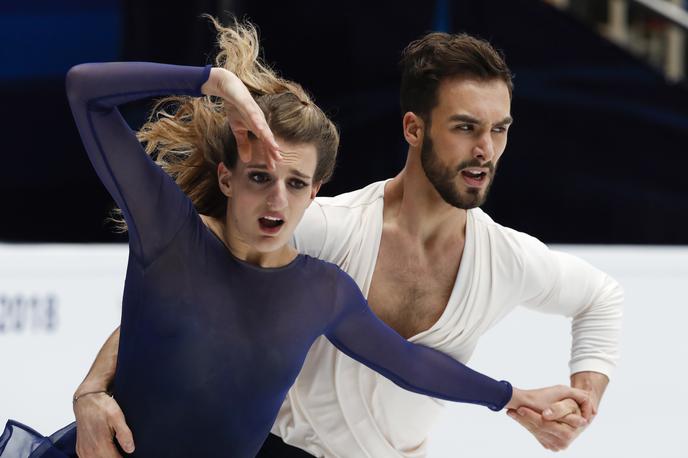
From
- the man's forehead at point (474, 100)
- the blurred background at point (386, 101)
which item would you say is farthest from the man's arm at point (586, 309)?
the blurred background at point (386, 101)

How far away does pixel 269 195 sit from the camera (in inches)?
71.6

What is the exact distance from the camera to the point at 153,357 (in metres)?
1.80

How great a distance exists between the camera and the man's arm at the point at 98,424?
181 cm

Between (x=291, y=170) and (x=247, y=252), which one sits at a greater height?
(x=291, y=170)

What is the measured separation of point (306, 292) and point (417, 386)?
1.11 ft

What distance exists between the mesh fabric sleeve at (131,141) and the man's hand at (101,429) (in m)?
0.27

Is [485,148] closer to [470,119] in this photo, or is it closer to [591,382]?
[470,119]

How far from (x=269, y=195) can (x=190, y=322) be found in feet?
0.83

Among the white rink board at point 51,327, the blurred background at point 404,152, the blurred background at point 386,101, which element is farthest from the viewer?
the blurred background at point 386,101

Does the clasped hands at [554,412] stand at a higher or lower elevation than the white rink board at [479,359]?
higher

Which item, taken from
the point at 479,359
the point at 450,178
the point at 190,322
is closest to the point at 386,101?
the point at 479,359

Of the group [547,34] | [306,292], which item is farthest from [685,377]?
[306,292]

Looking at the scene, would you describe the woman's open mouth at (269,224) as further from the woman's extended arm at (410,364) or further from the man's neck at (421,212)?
the man's neck at (421,212)

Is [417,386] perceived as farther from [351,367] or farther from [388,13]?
[388,13]
